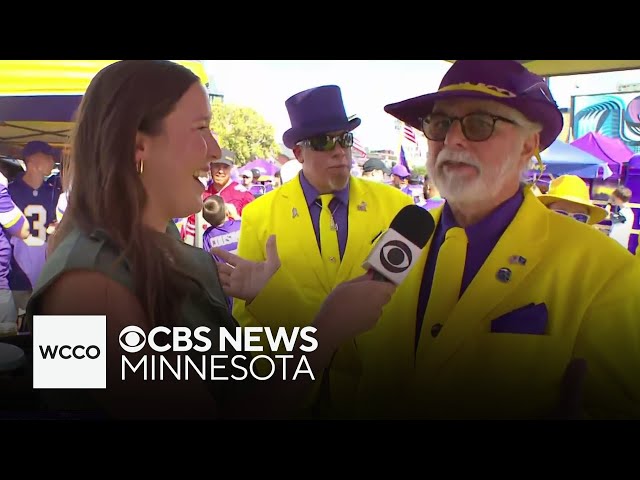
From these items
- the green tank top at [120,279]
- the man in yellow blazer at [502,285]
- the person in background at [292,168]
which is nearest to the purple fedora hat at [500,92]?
the man in yellow blazer at [502,285]

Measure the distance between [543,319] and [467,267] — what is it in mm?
349

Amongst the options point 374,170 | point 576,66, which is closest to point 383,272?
point 374,170

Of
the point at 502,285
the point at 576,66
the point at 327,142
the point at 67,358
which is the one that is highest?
the point at 576,66

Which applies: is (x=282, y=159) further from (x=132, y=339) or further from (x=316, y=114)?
(x=132, y=339)

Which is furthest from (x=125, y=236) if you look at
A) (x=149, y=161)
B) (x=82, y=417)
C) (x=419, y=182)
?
(x=419, y=182)

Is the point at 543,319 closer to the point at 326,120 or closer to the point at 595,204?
the point at 595,204

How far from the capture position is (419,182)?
2.42 meters

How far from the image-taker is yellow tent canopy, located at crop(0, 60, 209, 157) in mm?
2342

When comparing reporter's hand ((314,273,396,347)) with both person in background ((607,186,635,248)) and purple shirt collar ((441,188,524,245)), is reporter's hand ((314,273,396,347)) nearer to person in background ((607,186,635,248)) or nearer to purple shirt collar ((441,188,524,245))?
purple shirt collar ((441,188,524,245))

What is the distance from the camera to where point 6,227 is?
8.46 feet

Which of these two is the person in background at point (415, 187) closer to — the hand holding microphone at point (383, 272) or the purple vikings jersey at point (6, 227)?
the hand holding microphone at point (383, 272)

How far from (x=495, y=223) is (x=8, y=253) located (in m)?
2.05

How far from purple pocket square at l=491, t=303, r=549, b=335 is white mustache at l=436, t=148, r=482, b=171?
0.58 meters

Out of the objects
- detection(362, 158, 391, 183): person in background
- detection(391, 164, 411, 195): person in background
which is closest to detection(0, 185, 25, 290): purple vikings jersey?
detection(362, 158, 391, 183): person in background
